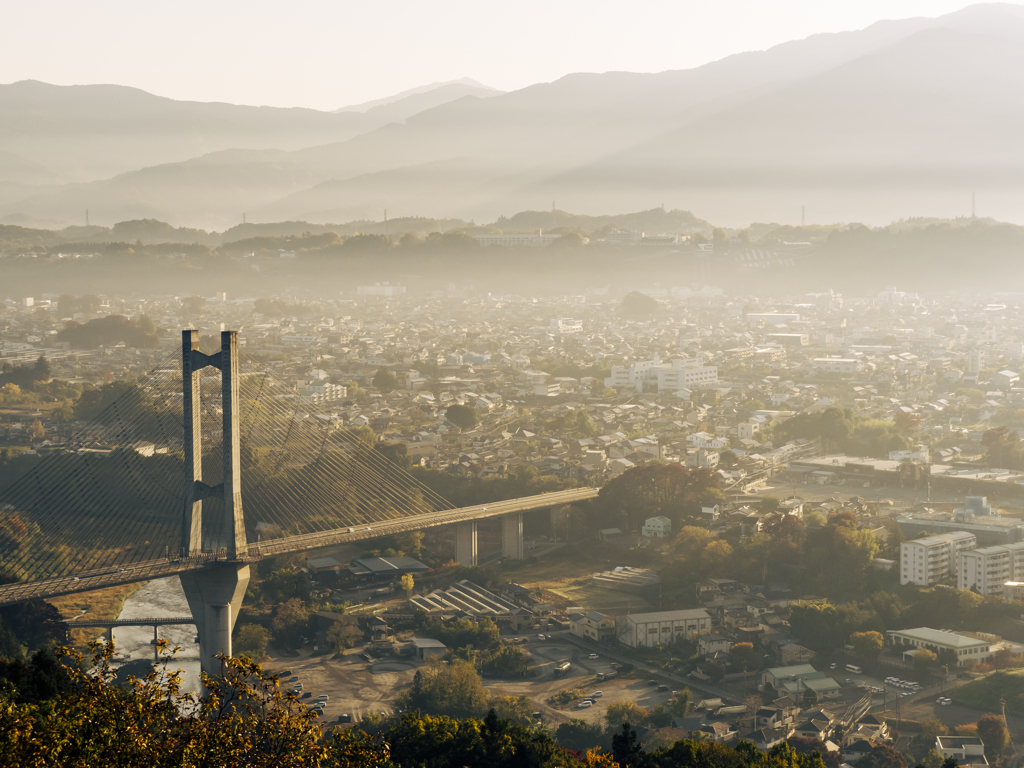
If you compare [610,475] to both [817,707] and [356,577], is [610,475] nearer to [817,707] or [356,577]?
[356,577]

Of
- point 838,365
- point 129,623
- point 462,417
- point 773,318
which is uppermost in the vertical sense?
point 773,318

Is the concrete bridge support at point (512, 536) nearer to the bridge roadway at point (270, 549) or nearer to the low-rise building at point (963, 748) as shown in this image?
the bridge roadway at point (270, 549)

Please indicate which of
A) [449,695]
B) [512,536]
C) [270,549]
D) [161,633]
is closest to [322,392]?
[512,536]

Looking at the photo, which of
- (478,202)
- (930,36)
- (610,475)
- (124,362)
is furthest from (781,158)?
(610,475)

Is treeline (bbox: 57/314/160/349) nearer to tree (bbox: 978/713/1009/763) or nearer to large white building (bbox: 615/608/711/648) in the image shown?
large white building (bbox: 615/608/711/648)

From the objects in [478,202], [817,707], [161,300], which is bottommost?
[817,707]

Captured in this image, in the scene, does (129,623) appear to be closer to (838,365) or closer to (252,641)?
(252,641)

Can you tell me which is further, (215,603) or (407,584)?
(407,584)
